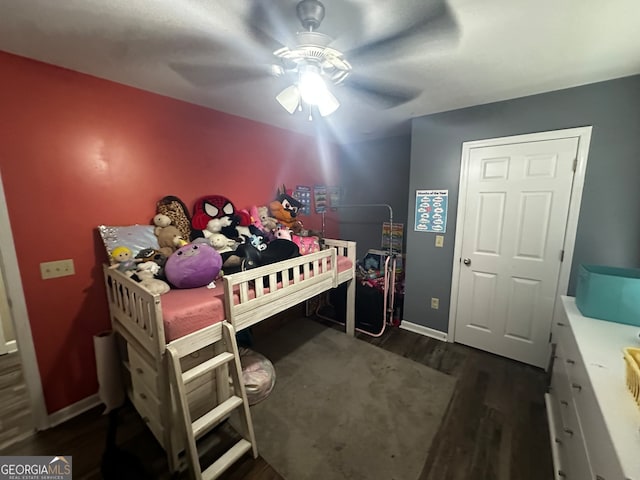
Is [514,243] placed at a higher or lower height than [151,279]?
higher

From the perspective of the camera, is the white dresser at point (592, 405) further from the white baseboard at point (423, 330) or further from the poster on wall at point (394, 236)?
the poster on wall at point (394, 236)

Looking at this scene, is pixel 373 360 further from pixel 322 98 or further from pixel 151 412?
pixel 322 98

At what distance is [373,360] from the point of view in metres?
2.38

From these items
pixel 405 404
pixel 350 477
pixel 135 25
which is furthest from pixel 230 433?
pixel 135 25

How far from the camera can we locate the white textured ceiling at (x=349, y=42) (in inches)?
43.8

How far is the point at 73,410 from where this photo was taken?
179 cm

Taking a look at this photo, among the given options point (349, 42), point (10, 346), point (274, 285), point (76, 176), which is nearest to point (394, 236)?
point (274, 285)

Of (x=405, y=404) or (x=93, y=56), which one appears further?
(x=405, y=404)

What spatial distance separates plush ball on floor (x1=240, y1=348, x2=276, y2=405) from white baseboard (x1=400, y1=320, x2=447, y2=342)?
160cm

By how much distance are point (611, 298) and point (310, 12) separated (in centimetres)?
205

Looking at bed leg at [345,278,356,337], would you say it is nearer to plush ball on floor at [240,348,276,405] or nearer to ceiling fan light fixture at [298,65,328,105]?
plush ball on floor at [240,348,276,405]

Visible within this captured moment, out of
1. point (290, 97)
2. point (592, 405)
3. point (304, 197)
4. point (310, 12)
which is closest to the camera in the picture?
point (592, 405)

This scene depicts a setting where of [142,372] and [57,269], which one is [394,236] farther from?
[57,269]

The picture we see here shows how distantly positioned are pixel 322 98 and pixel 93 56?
1366 millimetres
